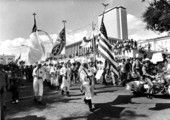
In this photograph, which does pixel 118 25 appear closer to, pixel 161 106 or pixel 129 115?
pixel 161 106

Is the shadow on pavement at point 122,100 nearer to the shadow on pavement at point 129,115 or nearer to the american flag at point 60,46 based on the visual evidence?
the shadow on pavement at point 129,115

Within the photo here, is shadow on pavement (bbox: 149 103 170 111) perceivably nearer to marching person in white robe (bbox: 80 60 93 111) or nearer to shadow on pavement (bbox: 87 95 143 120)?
shadow on pavement (bbox: 87 95 143 120)

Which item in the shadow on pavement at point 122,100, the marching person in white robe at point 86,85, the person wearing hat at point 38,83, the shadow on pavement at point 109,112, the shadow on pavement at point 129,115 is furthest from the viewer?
the person wearing hat at point 38,83

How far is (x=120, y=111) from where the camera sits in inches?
258

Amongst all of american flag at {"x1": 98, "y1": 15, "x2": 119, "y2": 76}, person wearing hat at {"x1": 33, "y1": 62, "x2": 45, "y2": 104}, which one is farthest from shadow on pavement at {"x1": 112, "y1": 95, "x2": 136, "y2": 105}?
person wearing hat at {"x1": 33, "y1": 62, "x2": 45, "y2": 104}

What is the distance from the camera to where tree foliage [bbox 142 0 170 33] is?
16375 millimetres

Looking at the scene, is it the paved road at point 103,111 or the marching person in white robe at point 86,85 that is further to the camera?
the marching person in white robe at point 86,85

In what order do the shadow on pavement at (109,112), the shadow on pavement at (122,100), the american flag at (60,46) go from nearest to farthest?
the shadow on pavement at (109,112) < the shadow on pavement at (122,100) < the american flag at (60,46)

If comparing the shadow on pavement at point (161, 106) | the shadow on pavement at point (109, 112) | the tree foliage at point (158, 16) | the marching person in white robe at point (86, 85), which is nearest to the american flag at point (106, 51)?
the shadow on pavement at point (109, 112)

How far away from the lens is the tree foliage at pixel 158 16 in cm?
1638

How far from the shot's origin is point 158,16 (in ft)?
60.2

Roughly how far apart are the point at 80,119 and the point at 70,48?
104 m

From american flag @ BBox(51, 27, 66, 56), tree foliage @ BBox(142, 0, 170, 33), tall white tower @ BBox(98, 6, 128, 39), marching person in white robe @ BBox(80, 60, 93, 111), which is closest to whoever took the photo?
marching person in white robe @ BBox(80, 60, 93, 111)

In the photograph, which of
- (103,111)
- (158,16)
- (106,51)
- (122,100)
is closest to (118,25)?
(158,16)
